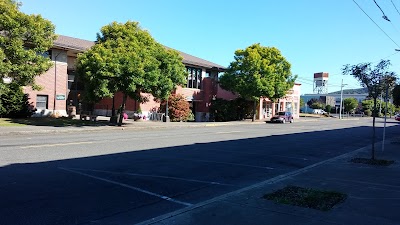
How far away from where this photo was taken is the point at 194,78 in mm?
46281

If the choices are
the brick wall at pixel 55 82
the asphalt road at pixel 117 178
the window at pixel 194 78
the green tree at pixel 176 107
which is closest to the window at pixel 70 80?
the brick wall at pixel 55 82

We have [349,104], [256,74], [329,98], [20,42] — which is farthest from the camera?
[329,98]

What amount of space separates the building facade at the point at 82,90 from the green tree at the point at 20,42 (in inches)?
253

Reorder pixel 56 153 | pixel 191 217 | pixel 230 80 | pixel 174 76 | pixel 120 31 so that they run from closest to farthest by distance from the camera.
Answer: pixel 191 217
pixel 56 153
pixel 120 31
pixel 174 76
pixel 230 80

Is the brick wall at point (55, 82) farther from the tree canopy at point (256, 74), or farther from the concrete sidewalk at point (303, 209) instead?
the concrete sidewalk at point (303, 209)

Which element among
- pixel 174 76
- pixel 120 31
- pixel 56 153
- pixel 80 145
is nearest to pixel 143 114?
pixel 174 76

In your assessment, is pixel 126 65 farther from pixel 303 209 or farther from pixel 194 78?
pixel 303 209

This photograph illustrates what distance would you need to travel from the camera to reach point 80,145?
1514 centimetres

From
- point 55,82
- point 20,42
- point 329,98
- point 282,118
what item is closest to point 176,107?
point 55,82

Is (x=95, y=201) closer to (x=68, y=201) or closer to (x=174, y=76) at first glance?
(x=68, y=201)

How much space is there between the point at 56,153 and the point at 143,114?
2689 centimetres

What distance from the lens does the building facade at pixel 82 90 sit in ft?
109

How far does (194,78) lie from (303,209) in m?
40.3

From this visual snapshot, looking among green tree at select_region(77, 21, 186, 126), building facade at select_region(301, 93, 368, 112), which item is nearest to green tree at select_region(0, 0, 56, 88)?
green tree at select_region(77, 21, 186, 126)
